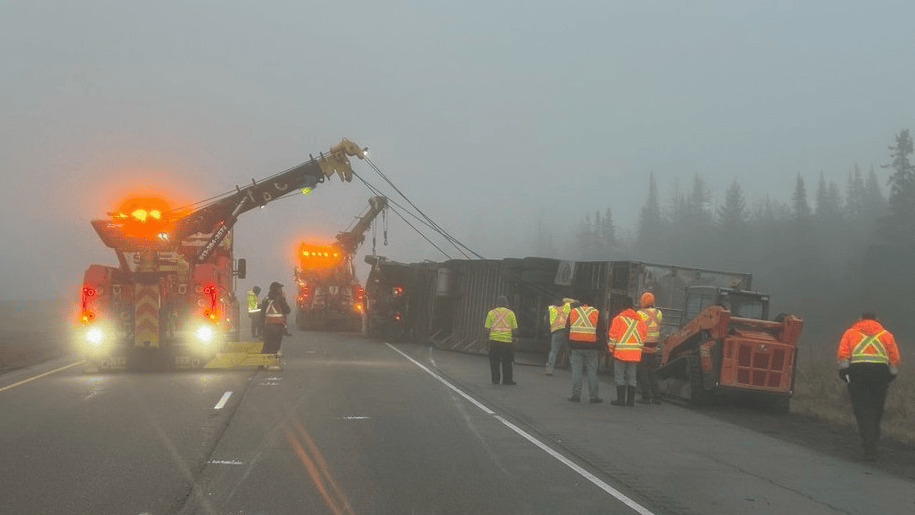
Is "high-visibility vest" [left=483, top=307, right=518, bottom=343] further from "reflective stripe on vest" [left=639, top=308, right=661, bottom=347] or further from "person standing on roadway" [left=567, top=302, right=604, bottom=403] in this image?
"reflective stripe on vest" [left=639, top=308, right=661, bottom=347]

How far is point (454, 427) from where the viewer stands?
1205 centimetres

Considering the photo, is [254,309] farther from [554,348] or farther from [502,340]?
[502,340]

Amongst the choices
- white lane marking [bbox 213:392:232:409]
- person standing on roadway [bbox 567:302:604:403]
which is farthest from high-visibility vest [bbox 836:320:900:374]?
white lane marking [bbox 213:392:232:409]

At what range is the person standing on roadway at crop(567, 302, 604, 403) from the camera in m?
16.0

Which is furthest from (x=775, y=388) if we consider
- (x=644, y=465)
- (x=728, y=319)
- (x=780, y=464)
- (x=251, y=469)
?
(x=251, y=469)

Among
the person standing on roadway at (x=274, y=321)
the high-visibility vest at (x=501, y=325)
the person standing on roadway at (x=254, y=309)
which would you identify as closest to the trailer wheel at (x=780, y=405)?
the high-visibility vest at (x=501, y=325)

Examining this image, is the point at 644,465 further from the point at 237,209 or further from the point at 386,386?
the point at 237,209

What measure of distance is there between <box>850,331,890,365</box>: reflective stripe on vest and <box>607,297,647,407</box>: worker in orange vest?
13.7 feet

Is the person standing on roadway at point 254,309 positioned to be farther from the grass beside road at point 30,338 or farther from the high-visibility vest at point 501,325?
the high-visibility vest at point 501,325

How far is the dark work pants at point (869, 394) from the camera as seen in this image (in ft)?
38.0

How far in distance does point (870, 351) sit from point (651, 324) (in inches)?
197

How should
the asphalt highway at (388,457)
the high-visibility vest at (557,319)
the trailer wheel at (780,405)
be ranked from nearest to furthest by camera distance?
the asphalt highway at (388,457) → the trailer wheel at (780,405) → the high-visibility vest at (557,319)

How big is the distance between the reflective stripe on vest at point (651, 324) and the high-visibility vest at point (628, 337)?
1.55 feet

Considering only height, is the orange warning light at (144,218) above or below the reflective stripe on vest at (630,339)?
above
